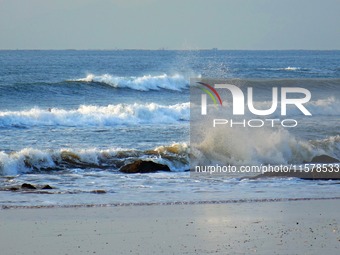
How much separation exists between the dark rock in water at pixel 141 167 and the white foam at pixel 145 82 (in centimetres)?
2403

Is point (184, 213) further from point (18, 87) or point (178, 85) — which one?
Result: point (178, 85)

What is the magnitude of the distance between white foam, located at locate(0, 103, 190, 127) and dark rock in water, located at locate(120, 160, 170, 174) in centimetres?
936

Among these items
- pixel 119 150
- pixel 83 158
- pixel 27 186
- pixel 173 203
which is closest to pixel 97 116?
pixel 119 150

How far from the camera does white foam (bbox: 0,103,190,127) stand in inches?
1004

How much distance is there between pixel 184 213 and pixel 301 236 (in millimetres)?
2290

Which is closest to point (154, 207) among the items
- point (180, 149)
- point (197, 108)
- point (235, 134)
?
point (180, 149)

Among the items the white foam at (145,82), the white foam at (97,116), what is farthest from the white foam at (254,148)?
the white foam at (145,82)

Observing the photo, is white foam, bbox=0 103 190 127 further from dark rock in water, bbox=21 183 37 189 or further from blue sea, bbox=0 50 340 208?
dark rock in water, bbox=21 183 37 189

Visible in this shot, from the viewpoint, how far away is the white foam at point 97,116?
25.5 metres

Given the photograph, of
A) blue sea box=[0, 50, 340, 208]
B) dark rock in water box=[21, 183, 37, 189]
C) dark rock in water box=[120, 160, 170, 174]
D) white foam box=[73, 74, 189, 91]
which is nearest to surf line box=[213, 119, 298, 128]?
blue sea box=[0, 50, 340, 208]

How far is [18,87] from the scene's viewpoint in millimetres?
36250

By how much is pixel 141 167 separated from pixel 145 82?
26.4m

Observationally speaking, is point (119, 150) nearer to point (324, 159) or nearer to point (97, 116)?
point (324, 159)

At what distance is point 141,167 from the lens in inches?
637
